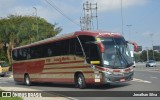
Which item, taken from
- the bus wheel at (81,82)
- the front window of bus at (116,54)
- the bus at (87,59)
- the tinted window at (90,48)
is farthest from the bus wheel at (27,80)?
the front window of bus at (116,54)

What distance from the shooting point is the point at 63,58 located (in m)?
24.6

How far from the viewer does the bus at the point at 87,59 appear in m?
21.4

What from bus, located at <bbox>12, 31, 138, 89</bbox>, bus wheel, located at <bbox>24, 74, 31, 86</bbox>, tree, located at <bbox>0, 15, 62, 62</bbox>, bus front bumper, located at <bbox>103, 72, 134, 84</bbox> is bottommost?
bus wheel, located at <bbox>24, 74, 31, 86</bbox>

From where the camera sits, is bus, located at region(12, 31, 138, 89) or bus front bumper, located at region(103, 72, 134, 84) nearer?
bus front bumper, located at region(103, 72, 134, 84)

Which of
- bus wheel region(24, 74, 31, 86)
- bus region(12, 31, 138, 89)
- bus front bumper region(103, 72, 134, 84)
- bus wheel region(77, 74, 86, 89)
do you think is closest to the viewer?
bus front bumper region(103, 72, 134, 84)

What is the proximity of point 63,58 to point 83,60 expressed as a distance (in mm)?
2431

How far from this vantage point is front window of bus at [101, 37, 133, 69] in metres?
21.4

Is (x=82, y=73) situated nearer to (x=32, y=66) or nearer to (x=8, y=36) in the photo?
(x=32, y=66)

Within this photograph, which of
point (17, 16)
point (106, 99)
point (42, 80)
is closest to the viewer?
point (106, 99)

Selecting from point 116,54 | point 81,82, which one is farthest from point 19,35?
point 116,54

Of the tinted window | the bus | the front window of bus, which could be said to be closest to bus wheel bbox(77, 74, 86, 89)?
the bus

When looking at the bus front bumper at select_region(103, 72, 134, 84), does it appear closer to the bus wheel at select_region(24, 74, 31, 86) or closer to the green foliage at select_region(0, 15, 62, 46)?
the bus wheel at select_region(24, 74, 31, 86)

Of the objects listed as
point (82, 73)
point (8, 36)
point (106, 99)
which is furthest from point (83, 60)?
point (8, 36)

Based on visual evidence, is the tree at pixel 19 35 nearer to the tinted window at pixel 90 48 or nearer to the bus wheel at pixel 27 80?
the bus wheel at pixel 27 80
